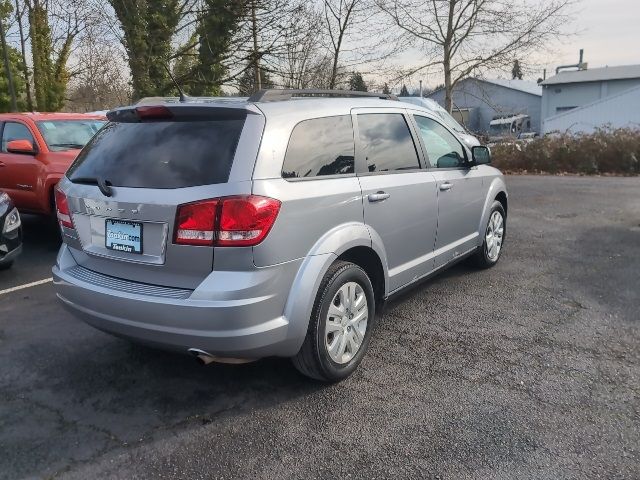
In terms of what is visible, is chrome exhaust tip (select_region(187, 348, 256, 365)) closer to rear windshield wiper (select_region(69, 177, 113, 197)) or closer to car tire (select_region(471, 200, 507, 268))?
rear windshield wiper (select_region(69, 177, 113, 197))

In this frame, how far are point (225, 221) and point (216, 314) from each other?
1.54 ft

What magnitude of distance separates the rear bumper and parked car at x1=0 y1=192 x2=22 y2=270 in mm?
3184

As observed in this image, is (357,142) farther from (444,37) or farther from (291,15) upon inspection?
(444,37)

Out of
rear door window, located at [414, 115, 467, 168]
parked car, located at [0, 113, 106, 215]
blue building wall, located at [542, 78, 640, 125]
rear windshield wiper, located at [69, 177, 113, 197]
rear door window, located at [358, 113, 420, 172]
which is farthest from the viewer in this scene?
blue building wall, located at [542, 78, 640, 125]

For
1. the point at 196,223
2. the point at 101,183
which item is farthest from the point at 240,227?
the point at 101,183

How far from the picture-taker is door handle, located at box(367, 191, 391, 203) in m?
3.53

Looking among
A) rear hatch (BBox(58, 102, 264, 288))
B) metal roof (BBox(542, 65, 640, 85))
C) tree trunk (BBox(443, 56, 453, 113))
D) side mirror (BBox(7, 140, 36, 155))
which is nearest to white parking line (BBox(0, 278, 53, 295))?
side mirror (BBox(7, 140, 36, 155))

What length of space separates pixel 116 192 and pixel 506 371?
104 inches

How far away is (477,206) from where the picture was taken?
5137mm

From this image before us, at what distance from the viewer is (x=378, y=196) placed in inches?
141

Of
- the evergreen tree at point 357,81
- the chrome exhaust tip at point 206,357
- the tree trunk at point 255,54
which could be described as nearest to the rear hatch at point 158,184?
the chrome exhaust tip at point 206,357

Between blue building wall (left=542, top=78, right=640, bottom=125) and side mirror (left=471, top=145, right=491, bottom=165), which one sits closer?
side mirror (left=471, top=145, right=491, bottom=165)

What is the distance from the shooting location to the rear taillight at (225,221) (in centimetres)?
270

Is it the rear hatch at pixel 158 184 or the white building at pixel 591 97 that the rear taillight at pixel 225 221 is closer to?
the rear hatch at pixel 158 184
